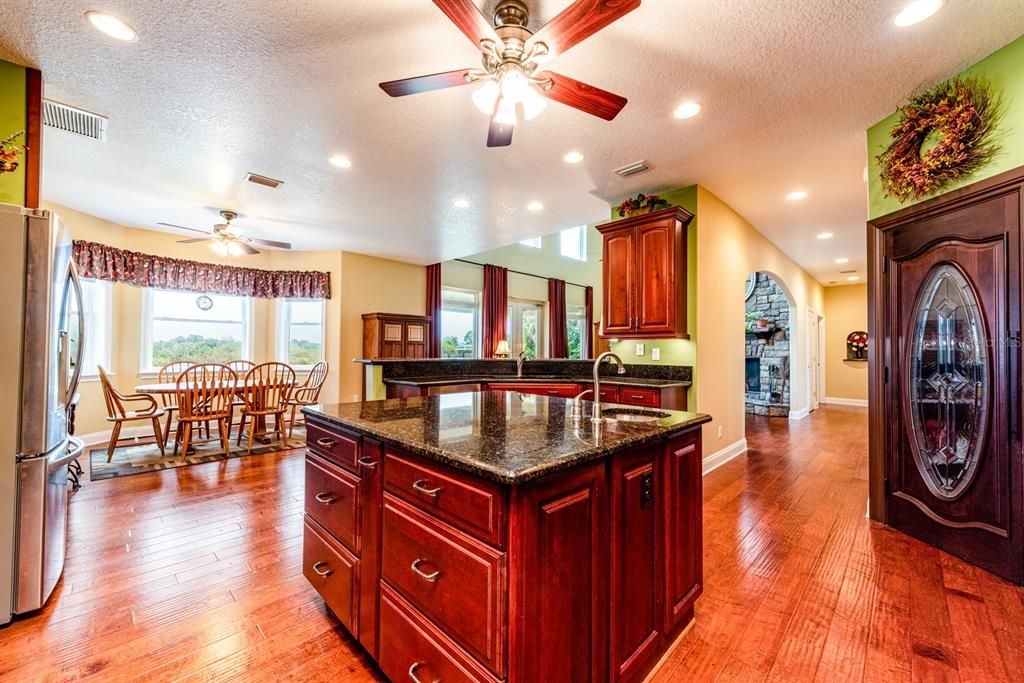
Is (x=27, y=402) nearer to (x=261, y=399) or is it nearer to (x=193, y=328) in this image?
(x=261, y=399)

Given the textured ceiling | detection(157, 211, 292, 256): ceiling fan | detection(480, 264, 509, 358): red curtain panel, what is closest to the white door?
the textured ceiling

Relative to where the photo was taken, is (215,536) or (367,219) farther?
(367,219)

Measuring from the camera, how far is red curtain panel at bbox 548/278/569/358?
9336 millimetres

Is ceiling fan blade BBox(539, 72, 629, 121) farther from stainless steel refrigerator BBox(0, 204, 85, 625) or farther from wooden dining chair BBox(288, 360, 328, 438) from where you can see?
wooden dining chair BBox(288, 360, 328, 438)

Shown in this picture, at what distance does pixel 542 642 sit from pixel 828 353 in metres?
11.0

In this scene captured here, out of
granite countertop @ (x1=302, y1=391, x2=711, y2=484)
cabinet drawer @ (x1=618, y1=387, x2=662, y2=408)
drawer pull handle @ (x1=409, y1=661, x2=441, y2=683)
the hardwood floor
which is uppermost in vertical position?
granite countertop @ (x1=302, y1=391, x2=711, y2=484)

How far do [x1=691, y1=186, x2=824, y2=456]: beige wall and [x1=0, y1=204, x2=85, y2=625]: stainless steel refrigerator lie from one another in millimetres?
4283

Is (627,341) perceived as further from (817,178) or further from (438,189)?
(438,189)

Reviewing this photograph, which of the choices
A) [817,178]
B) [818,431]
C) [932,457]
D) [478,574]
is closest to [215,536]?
[478,574]

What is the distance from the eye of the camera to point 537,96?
1877 mm

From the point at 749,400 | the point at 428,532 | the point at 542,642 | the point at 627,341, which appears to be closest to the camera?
the point at 542,642

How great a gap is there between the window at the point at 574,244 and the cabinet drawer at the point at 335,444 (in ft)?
27.4

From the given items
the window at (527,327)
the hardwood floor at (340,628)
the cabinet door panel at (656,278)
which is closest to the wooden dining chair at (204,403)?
the hardwood floor at (340,628)

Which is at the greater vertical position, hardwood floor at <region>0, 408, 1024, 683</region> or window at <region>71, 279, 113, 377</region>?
window at <region>71, 279, 113, 377</region>
